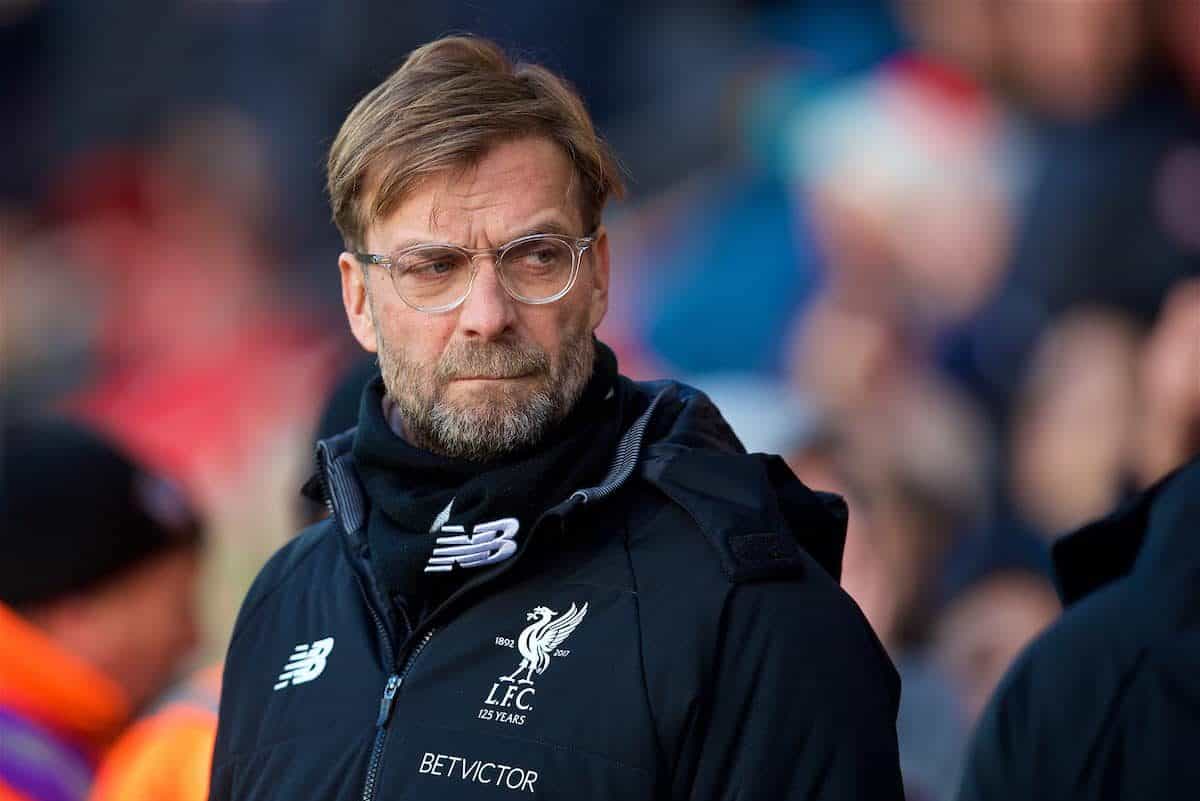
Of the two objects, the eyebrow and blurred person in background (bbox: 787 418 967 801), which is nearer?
the eyebrow

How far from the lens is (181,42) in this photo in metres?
5.38

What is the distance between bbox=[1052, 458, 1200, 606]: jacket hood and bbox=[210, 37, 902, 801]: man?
1.66ft

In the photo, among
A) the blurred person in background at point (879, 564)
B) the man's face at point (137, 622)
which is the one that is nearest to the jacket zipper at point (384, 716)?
the blurred person in background at point (879, 564)

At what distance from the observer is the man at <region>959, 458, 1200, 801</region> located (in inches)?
84.8

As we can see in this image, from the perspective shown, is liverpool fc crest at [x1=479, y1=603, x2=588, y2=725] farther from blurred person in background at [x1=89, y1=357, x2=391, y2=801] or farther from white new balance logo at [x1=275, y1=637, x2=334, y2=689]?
blurred person in background at [x1=89, y1=357, x2=391, y2=801]

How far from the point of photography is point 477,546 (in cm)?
203

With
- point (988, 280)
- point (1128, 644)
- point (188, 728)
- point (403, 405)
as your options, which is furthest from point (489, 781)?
point (988, 280)

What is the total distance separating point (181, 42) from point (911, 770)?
10.7ft

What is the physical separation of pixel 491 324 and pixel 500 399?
11 cm

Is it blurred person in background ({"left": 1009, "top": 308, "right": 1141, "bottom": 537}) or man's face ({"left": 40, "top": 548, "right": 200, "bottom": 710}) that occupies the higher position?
blurred person in background ({"left": 1009, "top": 308, "right": 1141, "bottom": 537})

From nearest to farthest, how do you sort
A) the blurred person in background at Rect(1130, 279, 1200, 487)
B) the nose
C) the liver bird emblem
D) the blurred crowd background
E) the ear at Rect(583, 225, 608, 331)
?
the liver bird emblem
the nose
the ear at Rect(583, 225, 608, 331)
the blurred person in background at Rect(1130, 279, 1200, 487)
the blurred crowd background

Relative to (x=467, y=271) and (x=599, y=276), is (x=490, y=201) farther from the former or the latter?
(x=599, y=276)

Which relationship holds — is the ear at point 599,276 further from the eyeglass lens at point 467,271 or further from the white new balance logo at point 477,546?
the white new balance logo at point 477,546

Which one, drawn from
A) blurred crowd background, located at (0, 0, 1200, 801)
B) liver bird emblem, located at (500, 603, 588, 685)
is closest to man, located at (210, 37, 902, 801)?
liver bird emblem, located at (500, 603, 588, 685)
